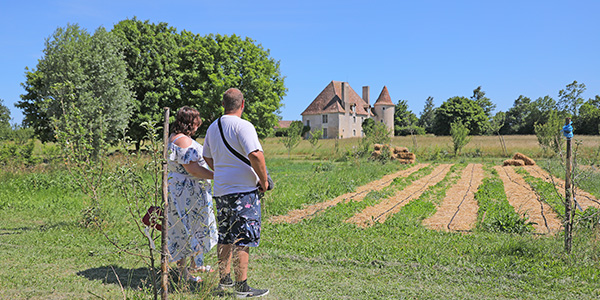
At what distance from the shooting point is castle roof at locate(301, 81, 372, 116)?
61656mm

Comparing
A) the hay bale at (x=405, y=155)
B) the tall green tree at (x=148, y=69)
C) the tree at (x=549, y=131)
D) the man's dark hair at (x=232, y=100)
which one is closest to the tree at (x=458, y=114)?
the tree at (x=549, y=131)

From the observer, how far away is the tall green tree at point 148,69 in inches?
990

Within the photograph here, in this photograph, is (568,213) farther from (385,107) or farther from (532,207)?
(385,107)

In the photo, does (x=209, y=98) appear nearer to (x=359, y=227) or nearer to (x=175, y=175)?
(x=359, y=227)

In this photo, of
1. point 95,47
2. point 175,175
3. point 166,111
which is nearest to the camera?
point 166,111

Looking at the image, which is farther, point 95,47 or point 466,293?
point 95,47

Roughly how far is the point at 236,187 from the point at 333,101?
194 ft

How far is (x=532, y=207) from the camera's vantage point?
347 inches

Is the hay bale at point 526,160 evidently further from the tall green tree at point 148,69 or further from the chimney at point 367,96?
the chimney at point 367,96

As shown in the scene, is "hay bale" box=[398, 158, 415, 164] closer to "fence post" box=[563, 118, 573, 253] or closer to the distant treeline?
the distant treeline

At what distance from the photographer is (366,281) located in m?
4.45

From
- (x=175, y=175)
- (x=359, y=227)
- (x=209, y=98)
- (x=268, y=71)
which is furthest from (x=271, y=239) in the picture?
(x=268, y=71)

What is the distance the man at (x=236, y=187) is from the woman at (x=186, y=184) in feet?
1.08

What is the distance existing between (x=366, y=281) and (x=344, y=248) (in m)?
1.30
